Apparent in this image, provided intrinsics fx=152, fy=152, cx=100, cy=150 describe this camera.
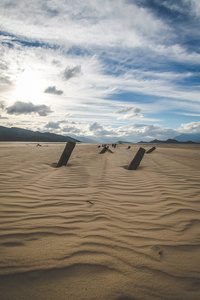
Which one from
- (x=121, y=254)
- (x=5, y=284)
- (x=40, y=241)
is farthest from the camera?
(x=40, y=241)

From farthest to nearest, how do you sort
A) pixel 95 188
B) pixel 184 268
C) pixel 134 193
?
pixel 95 188
pixel 134 193
pixel 184 268

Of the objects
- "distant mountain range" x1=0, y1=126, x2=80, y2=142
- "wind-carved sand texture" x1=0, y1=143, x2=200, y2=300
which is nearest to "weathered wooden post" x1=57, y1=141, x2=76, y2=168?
"wind-carved sand texture" x1=0, y1=143, x2=200, y2=300

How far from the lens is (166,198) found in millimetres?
3254

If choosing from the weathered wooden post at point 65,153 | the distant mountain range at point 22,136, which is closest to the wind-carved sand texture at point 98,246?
the weathered wooden post at point 65,153

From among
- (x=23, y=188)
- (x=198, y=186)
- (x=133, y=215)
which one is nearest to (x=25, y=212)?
(x=23, y=188)

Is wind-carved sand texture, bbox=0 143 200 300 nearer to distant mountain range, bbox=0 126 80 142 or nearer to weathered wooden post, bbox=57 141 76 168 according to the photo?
weathered wooden post, bbox=57 141 76 168

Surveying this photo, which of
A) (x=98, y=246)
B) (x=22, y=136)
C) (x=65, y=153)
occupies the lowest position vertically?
(x=98, y=246)

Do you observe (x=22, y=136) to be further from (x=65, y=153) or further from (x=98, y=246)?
(x=98, y=246)

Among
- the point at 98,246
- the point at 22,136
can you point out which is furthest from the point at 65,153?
the point at 22,136

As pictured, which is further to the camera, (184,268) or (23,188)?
(23,188)

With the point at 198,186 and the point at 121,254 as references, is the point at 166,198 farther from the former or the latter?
the point at 121,254

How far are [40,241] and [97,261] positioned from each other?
2.33 ft

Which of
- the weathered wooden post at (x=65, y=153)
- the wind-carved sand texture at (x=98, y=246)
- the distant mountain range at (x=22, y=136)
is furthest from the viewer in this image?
the distant mountain range at (x=22, y=136)

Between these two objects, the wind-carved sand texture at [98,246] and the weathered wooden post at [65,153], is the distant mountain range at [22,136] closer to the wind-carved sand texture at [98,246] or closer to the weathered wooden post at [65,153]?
the weathered wooden post at [65,153]
